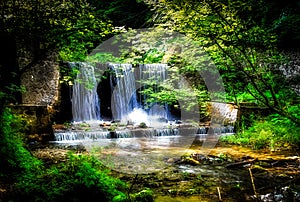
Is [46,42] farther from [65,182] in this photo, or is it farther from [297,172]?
[297,172]

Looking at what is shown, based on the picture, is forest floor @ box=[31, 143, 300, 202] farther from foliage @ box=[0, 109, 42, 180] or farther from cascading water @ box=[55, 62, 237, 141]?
cascading water @ box=[55, 62, 237, 141]

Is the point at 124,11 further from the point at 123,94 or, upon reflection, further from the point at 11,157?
→ the point at 11,157

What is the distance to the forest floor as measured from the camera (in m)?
4.64

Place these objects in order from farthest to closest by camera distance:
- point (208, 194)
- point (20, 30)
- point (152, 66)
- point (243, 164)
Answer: point (152, 66)
point (243, 164)
point (208, 194)
point (20, 30)

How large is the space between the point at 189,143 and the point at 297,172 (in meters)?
4.29

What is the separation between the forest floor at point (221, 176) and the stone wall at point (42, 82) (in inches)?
108

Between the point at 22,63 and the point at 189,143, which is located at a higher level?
the point at 22,63

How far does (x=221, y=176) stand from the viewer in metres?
5.83

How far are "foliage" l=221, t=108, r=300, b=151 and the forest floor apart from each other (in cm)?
52

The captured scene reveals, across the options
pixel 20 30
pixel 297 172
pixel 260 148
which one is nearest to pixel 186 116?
pixel 260 148

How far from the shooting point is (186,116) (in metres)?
14.7

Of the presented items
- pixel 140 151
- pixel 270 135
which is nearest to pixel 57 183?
pixel 140 151

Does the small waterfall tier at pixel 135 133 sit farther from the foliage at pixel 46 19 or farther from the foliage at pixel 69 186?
the foliage at pixel 69 186

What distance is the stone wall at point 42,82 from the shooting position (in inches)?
413
